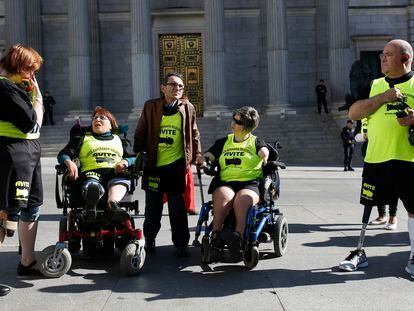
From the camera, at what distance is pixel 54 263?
5.07m

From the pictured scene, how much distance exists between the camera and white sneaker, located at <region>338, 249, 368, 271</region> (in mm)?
5219

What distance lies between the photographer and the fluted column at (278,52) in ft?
84.6

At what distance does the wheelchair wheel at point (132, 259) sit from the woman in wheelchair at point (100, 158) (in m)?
0.45

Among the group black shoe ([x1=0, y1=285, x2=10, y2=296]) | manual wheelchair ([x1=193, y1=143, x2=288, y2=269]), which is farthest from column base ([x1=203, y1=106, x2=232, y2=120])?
black shoe ([x1=0, y1=285, x2=10, y2=296])

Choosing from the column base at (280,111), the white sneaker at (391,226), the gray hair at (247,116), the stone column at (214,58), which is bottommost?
the white sneaker at (391,226)

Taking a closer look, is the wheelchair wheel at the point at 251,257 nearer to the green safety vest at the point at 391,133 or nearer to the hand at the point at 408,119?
the green safety vest at the point at 391,133

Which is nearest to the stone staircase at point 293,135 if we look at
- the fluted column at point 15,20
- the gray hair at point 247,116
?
the fluted column at point 15,20

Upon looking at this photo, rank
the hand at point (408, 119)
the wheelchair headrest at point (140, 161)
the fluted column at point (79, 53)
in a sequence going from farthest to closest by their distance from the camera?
the fluted column at point (79, 53), the wheelchair headrest at point (140, 161), the hand at point (408, 119)

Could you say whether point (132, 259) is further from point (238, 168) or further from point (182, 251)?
point (238, 168)

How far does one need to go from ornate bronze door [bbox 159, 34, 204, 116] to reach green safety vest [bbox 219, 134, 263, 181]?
23502mm

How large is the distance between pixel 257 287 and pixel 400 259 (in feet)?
6.14

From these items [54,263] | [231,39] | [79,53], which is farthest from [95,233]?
[231,39]

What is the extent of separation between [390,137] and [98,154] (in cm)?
287

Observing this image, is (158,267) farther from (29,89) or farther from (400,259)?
(400,259)
